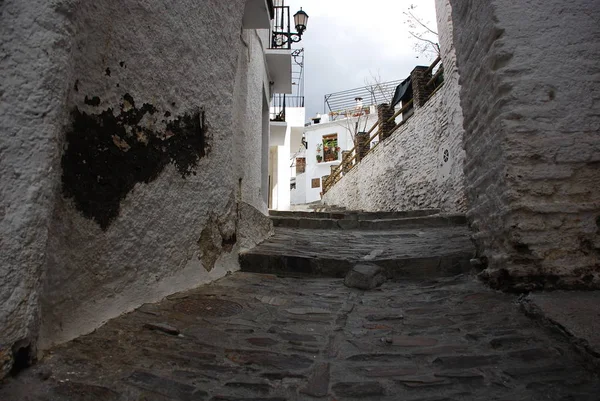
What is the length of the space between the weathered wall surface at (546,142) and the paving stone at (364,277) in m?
0.90

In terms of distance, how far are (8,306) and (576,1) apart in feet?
11.3

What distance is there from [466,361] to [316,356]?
26.6 inches

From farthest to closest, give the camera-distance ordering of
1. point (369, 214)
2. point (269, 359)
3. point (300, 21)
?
point (300, 21) < point (369, 214) < point (269, 359)

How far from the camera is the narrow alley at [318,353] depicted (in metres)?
1.45

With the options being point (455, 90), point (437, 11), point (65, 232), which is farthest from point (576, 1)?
point (437, 11)

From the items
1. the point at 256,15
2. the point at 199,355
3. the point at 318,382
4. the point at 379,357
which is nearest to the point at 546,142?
the point at 379,357

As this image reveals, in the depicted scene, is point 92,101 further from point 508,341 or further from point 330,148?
point 330,148

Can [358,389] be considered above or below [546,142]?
below

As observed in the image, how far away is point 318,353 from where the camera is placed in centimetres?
184

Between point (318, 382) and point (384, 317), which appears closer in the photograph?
point (318, 382)

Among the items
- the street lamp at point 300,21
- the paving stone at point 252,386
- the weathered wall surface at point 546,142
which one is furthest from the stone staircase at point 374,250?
the street lamp at point 300,21

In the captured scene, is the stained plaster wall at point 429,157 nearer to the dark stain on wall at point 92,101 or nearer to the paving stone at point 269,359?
the paving stone at point 269,359

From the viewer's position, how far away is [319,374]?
1629 millimetres

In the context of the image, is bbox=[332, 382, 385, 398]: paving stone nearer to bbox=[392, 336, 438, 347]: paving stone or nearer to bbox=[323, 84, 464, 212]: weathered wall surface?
bbox=[392, 336, 438, 347]: paving stone
